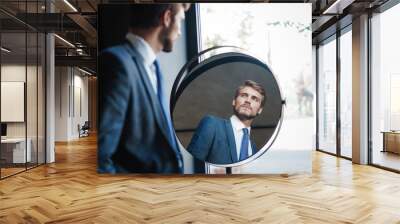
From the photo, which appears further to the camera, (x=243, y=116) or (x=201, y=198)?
(x=243, y=116)

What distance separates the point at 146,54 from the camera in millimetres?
6383

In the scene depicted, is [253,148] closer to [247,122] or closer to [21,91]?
[247,122]

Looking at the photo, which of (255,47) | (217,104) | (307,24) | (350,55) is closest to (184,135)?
(217,104)

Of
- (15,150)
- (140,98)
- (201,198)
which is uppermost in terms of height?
(140,98)

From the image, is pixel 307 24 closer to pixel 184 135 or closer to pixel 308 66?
pixel 308 66

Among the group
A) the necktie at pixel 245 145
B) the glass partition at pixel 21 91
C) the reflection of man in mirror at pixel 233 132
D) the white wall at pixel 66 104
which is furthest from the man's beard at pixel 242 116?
the white wall at pixel 66 104

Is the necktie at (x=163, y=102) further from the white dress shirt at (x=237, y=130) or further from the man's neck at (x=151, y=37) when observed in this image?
the white dress shirt at (x=237, y=130)

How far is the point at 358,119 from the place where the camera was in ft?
27.1

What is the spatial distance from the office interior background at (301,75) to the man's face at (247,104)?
1.90 feet

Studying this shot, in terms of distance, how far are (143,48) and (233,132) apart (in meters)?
2.05

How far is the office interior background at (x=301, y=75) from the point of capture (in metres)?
6.50

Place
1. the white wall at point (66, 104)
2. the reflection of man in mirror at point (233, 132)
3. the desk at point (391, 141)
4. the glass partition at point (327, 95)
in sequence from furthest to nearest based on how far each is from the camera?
1. the white wall at point (66, 104)
2. the glass partition at point (327, 95)
3. the desk at point (391, 141)
4. the reflection of man in mirror at point (233, 132)

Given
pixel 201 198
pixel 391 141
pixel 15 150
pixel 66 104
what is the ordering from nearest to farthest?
pixel 201 198
pixel 15 150
pixel 391 141
pixel 66 104

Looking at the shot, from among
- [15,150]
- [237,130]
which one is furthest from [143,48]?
[15,150]
